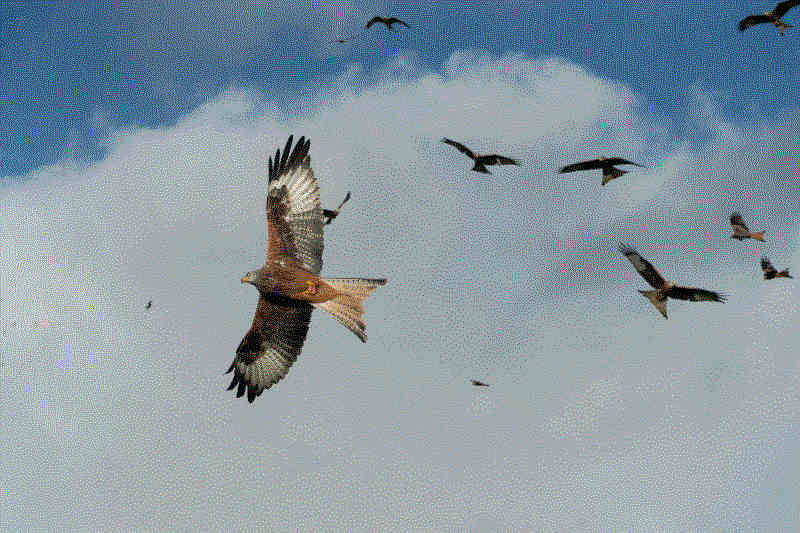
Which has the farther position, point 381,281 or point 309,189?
point 309,189

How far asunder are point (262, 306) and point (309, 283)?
1871 millimetres

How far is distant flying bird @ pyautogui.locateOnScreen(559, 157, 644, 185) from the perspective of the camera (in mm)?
23344

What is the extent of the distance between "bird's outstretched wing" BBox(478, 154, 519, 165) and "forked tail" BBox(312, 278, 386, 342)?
4303 mm

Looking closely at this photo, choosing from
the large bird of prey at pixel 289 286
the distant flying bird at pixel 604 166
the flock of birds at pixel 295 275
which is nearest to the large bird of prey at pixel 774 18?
the flock of birds at pixel 295 275

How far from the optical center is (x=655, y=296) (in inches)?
839

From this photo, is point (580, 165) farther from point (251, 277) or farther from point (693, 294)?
point (251, 277)

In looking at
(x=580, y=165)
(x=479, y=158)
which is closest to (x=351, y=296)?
(x=479, y=158)

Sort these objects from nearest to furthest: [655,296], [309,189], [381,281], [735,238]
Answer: [655,296] → [381,281] → [309,189] → [735,238]

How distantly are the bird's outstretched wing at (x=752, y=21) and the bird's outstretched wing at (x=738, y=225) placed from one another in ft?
25.7

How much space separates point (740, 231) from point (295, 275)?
56.1 feet

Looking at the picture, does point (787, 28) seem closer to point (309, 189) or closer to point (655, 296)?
point (655, 296)

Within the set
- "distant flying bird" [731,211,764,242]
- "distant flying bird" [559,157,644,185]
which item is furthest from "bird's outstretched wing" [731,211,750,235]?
"distant flying bird" [559,157,644,185]

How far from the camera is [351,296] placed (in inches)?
922

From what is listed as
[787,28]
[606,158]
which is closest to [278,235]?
[606,158]
